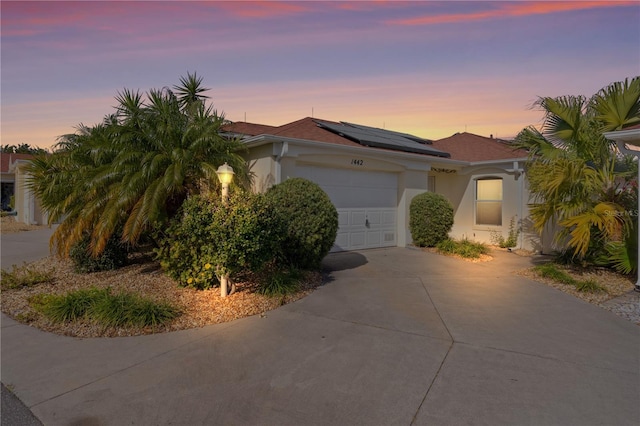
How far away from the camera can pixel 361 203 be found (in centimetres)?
1139

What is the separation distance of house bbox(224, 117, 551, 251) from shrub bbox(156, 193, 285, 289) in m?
2.98

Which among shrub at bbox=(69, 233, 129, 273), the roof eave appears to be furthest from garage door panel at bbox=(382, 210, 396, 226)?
shrub at bbox=(69, 233, 129, 273)

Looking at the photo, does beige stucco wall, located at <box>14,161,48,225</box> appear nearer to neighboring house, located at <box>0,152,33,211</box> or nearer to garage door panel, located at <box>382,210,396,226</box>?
neighboring house, located at <box>0,152,33,211</box>

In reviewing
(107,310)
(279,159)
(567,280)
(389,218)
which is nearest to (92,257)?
(107,310)

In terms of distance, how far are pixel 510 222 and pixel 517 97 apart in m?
4.08

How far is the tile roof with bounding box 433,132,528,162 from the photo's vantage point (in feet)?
43.5

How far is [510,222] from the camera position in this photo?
493 inches

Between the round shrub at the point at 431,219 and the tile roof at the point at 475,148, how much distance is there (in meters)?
2.97

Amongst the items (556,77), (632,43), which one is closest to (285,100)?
(556,77)

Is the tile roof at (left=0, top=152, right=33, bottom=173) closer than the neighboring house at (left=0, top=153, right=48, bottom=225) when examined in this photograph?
No

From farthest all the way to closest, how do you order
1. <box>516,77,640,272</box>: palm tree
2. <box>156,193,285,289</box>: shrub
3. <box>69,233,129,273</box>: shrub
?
<box>69,233,129,273</box>: shrub → <box>516,77,640,272</box>: palm tree → <box>156,193,285,289</box>: shrub

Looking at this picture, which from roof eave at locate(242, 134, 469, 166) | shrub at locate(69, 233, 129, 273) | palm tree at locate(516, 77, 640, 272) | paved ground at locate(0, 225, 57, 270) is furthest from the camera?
paved ground at locate(0, 225, 57, 270)

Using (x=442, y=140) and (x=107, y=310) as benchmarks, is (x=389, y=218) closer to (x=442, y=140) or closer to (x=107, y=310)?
(x=442, y=140)

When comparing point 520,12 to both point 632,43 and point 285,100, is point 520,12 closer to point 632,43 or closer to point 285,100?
point 632,43
